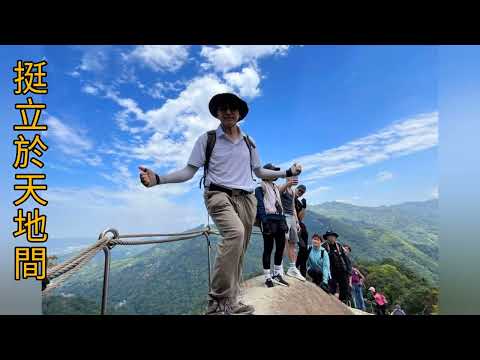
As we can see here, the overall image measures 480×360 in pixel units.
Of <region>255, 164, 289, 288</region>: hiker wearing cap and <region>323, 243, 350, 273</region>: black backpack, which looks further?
<region>323, 243, 350, 273</region>: black backpack

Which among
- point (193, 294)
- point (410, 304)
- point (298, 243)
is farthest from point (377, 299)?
point (193, 294)

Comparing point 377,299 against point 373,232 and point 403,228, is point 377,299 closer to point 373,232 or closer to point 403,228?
point 373,232

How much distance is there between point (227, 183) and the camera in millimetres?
2350

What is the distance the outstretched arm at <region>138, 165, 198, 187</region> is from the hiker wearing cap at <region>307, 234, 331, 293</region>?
3.49 meters

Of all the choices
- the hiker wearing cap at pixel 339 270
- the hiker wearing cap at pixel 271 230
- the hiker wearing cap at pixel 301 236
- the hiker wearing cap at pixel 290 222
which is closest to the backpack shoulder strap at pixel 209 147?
the hiker wearing cap at pixel 271 230

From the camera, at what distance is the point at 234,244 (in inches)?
84.7

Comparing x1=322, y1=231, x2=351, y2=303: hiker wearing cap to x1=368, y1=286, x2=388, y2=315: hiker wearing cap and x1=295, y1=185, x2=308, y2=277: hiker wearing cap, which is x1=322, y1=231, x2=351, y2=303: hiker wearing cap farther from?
x1=368, y1=286, x2=388, y2=315: hiker wearing cap

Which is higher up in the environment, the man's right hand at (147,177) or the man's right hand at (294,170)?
the man's right hand at (294,170)

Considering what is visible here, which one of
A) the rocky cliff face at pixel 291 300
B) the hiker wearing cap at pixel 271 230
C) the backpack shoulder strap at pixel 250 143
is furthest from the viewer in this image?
the hiker wearing cap at pixel 271 230

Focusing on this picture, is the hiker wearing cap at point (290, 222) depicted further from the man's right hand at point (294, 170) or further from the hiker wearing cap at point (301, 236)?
the man's right hand at point (294, 170)

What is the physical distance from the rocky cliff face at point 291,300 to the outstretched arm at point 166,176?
1.32 metres

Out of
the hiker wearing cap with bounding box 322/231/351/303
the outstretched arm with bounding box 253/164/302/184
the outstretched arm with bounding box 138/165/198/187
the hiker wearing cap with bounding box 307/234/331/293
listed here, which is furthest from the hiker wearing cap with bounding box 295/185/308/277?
the outstretched arm with bounding box 138/165/198/187

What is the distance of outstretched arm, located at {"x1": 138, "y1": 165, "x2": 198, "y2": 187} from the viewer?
2.10 meters

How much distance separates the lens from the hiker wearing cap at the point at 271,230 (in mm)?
3520
